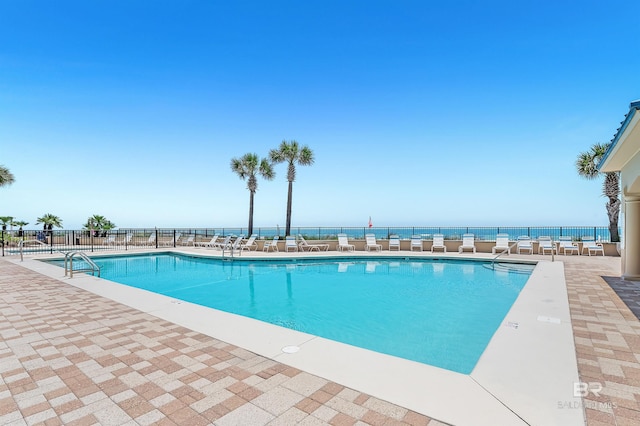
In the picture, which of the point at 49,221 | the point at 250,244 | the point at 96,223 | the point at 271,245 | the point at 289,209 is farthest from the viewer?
the point at 96,223

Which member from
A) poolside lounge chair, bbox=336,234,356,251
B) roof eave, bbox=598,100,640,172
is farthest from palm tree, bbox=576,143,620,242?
poolside lounge chair, bbox=336,234,356,251

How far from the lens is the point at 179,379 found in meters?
2.56

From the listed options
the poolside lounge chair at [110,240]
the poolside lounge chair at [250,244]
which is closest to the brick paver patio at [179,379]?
the poolside lounge chair at [250,244]

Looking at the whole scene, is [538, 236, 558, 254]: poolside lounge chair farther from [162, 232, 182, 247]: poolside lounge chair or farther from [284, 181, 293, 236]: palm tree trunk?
[162, 232, 182, 247]: poolside lounge chair

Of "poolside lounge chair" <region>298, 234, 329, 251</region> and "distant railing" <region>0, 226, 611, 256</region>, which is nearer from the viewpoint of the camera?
"distant railing" <region>0, 226, 611, 256</region>

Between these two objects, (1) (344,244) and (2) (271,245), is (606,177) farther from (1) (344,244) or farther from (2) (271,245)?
(2) (271,245)

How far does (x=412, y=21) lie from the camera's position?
11.5 m

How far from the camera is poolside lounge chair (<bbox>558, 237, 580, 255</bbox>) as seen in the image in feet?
44.2

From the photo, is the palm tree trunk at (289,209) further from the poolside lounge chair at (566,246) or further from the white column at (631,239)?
the white column at (631,239)

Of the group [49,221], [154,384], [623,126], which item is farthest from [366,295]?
[49,221]

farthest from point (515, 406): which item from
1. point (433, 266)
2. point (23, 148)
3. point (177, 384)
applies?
point (23, 148)

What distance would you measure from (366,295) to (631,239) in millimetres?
6330

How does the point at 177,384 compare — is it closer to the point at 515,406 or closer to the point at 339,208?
the point at 515,406

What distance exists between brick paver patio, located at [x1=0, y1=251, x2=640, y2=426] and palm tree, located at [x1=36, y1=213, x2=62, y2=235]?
2175cm
